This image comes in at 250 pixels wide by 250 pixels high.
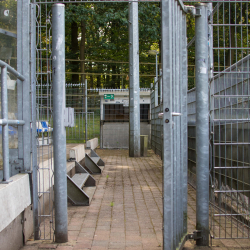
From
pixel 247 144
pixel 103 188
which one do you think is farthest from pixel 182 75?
pixel 103 188

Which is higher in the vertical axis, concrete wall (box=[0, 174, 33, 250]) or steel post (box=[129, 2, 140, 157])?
steel post (box=[129, 2, 140, 157])

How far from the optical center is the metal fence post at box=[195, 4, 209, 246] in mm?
3768

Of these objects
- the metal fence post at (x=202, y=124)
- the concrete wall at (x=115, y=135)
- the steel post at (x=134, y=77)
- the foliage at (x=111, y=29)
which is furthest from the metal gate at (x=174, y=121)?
the foliage at (x=111, y=29)

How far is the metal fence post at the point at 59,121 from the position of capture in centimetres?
390

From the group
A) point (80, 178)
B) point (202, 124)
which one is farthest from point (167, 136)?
point (80, 178)

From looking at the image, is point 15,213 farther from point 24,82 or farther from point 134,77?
point 134,77

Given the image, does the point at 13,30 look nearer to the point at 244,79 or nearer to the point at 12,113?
the point at 12,113

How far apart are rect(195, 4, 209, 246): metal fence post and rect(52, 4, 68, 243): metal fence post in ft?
4.93

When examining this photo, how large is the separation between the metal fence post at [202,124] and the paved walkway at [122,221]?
288 mm

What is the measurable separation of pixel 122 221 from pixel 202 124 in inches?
74.3

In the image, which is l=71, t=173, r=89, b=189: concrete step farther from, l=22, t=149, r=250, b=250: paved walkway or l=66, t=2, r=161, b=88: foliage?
l=66, t=2, r=161, b=88: foliage

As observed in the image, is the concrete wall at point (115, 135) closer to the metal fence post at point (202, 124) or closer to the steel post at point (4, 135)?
the metal fence post at point (202, 124)

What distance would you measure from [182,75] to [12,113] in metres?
1.90

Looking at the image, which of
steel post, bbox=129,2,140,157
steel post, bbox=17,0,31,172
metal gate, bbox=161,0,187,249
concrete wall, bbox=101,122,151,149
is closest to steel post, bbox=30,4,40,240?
steel post, bbox=17,0,31,172
